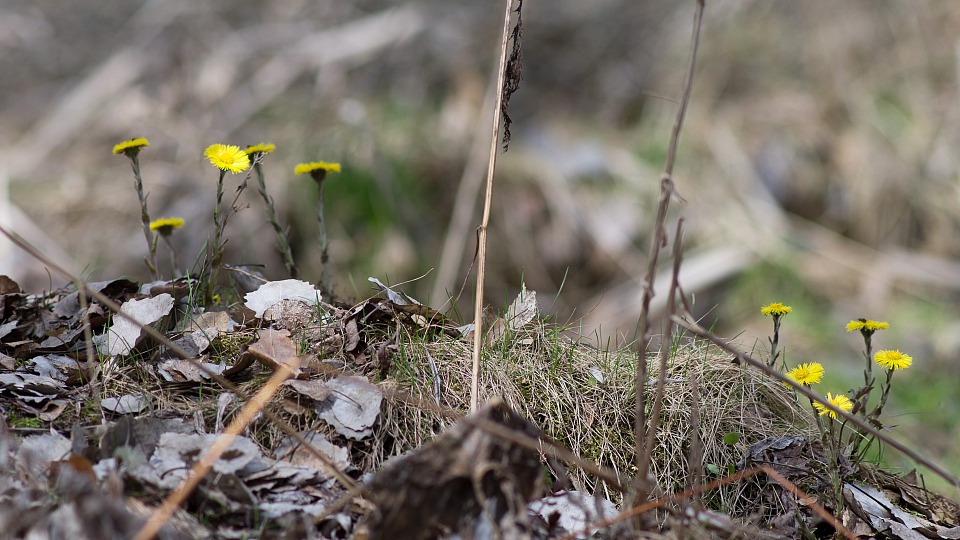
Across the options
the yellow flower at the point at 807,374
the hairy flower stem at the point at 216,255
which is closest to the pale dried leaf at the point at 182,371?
the hairy flower stem at the point at 216,255

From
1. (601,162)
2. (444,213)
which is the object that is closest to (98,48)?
(444,213)

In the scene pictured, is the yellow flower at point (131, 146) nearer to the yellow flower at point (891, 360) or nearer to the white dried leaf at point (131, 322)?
the white dried leaf at point (131, 322)

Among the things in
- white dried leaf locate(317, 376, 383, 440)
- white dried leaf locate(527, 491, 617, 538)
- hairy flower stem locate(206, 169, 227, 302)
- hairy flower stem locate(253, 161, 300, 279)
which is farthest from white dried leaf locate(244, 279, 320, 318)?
white dried leaf locate(527, 491, 617, 538)

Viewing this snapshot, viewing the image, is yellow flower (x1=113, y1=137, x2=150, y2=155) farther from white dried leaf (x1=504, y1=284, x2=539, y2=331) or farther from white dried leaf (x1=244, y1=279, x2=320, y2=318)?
white dried leaf (x1=504, y1=284, x2=539, y2=331)

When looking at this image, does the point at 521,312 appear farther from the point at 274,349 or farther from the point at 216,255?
the point at 216,255

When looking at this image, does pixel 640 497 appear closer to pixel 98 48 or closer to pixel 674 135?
pixel 674 135

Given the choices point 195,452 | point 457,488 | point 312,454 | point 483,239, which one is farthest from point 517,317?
point 195,452
